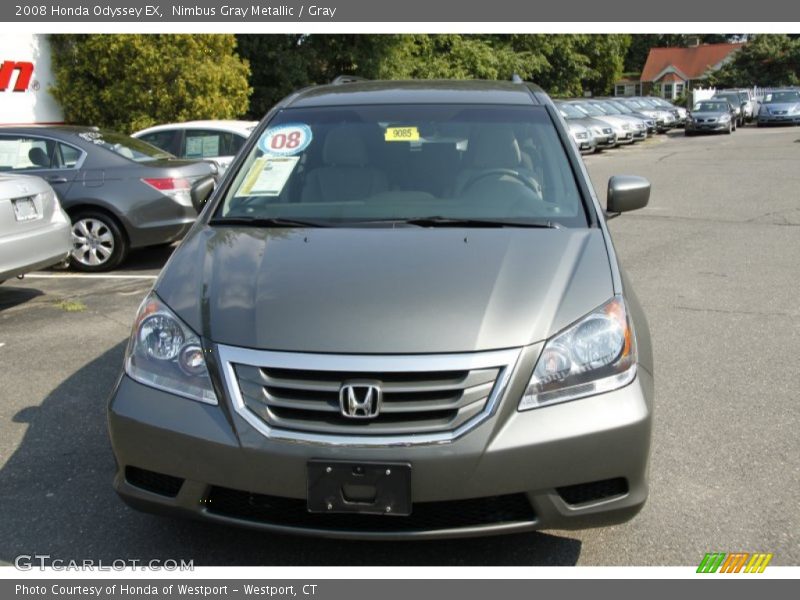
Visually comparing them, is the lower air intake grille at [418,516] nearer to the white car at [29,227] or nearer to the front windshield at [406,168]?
the front windshield at [406,168]

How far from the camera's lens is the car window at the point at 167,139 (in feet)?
36.8

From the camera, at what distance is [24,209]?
7.15m

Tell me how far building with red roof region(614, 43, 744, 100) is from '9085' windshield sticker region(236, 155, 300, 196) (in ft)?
283

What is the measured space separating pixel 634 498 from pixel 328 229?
1681mm

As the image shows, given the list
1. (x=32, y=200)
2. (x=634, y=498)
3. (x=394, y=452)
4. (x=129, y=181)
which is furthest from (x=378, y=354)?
(x=129, y=181)

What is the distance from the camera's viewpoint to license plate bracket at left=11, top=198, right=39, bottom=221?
704 centimetres

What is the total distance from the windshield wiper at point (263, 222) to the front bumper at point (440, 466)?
1124mm

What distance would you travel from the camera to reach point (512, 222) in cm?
374

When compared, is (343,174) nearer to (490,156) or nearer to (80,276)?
(490,156)

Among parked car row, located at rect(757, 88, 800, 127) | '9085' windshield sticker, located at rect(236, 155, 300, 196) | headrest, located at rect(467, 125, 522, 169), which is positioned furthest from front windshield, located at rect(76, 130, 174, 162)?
parked car row, located at rect(757, 88, 800, 127)

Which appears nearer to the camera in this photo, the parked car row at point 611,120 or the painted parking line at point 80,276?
the painted parking line at point 80,276

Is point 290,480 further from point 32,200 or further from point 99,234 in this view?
point 99,234

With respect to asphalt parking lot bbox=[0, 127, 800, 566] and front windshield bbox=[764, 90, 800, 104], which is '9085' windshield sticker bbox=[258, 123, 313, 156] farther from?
front windshield bbox=[764, 90, 800, 104]

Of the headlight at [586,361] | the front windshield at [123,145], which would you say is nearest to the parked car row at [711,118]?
the front windshield at [123,145]
